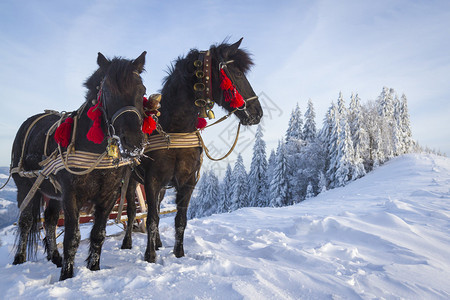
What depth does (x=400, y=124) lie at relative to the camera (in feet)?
145

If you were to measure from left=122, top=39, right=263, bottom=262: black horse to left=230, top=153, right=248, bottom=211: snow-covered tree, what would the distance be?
35464 millimetres

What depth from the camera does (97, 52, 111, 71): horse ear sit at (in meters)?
2.95

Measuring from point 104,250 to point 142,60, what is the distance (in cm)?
343

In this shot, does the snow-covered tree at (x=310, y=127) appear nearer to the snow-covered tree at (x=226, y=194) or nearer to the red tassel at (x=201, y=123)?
the snow-covered tree at (x=226, y=194)

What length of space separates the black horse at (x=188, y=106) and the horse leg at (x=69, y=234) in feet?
3.12

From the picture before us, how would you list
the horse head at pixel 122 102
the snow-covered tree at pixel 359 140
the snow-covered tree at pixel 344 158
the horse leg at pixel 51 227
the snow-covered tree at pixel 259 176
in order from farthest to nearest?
the snow-covered tree at pixel 259 176
the snow-covered tree at pixel 359 140
the snow-covered tree at pixel 344 158
the horse leg at pixel 51 227
the horse head at pixel 122 102

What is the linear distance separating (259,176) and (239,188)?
12.0 ft

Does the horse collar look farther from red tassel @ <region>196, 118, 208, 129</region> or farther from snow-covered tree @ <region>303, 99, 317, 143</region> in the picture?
snow-covered tree @ <region>303, 99, 317, 143</region>

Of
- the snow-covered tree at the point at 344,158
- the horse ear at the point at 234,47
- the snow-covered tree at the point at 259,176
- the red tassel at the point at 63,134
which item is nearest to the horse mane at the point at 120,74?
the red tassel at the point at 63,134

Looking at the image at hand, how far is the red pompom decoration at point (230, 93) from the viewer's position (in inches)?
142

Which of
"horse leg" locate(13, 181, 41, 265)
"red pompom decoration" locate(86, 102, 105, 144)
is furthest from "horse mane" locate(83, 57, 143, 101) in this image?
"horse leg" locate(13, 181, 41, 265)

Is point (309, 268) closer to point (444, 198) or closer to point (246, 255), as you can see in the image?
point (246, 255)

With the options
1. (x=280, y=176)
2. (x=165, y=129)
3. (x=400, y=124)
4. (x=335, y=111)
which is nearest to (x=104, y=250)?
(x=165, y=129)

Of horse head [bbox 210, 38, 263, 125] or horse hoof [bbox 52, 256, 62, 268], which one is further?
horse hoof [bbox 52, 256, 62, 268]
